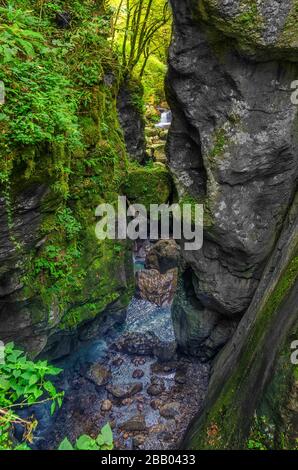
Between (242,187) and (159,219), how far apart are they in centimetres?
440

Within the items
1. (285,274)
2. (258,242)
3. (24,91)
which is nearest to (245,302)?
(258,242)

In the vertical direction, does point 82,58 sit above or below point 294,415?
above

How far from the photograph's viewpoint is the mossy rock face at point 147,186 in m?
10.8

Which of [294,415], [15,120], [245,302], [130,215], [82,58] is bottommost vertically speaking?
[245,302]

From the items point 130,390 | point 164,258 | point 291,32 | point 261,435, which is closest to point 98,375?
point 130,390

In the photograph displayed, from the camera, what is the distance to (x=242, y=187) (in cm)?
845

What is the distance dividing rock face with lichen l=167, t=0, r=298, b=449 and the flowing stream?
1.64m

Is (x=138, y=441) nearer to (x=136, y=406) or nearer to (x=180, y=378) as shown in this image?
(x=136, y=406)

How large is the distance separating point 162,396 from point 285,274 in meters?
5.82

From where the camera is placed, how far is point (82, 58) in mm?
8117

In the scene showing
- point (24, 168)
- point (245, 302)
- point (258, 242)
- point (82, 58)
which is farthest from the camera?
point (245, 302)

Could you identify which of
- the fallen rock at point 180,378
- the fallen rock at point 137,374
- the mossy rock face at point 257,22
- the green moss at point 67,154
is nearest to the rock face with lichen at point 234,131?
the mossy rock face at point 257,22

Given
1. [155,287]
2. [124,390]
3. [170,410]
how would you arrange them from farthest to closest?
[155,287]
[124,390]
[170,410]

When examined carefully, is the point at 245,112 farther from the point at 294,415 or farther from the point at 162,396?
the point at 162,396
